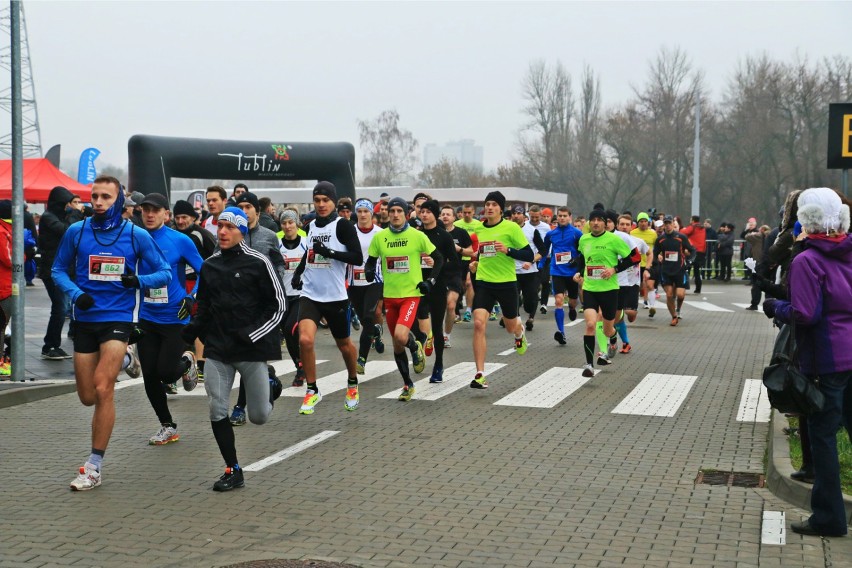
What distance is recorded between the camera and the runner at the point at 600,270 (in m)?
12.8

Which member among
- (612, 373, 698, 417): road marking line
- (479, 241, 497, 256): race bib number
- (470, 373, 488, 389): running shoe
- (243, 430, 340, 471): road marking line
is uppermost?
(479, 241, 497, 256): race bib number

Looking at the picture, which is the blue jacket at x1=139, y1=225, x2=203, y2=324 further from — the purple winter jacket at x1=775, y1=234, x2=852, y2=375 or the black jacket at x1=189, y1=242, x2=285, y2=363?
the purple winter jacket at x1=775, y1=234, x2=852, y2=375

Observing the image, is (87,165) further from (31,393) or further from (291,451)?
(291,451)

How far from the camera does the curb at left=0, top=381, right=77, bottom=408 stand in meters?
10.6

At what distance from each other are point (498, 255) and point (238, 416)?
152 inches

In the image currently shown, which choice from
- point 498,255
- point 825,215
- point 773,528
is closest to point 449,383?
point 498,255

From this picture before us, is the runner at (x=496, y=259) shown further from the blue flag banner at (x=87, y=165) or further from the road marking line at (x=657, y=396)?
the blue flag banner at (x=87, y=165)

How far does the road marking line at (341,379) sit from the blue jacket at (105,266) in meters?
3.96

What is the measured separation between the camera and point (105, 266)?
742 centimetres

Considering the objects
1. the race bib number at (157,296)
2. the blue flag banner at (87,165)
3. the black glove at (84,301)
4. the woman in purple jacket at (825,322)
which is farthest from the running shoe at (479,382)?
the blue flag banner at (87,165)

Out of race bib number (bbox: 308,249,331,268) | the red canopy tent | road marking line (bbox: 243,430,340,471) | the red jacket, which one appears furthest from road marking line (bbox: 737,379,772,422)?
the red canopy tent

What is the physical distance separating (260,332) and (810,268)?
11.3 ft

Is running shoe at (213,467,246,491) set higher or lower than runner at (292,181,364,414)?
lower

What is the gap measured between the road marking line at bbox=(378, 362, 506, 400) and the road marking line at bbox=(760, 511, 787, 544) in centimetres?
490
